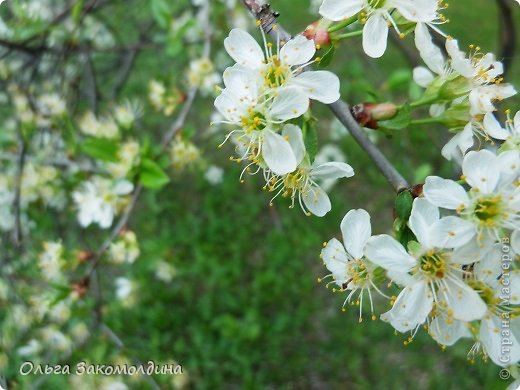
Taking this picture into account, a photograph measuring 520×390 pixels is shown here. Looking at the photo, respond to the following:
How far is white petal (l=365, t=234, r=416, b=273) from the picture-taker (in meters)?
0.78

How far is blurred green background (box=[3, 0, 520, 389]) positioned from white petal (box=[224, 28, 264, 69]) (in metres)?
1.31

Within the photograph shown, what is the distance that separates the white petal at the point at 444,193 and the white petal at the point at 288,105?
21 centimetres

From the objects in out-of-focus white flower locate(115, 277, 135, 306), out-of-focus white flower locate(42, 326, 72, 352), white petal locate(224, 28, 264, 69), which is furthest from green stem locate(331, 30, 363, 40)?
out-of-focus white flower locate(115, 277, 135, 306)

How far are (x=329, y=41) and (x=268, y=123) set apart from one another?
17 cm

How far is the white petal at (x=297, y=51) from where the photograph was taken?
82 cm

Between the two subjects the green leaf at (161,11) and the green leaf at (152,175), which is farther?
the green leaf at (161,11)

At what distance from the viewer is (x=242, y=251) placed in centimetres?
279

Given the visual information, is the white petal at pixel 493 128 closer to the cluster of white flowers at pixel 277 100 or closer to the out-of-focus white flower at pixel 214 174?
the cluster of white flowers at pixel 277 100

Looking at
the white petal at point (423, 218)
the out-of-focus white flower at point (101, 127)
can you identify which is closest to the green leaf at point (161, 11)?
the out-of-focus white flower at point (101, 127)

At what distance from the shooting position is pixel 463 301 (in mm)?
779

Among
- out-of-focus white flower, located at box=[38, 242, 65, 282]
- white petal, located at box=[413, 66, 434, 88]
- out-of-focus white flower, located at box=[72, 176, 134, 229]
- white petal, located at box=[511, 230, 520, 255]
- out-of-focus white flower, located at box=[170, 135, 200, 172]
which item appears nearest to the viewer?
white petal, located at box=[511, 230, 520, 255]

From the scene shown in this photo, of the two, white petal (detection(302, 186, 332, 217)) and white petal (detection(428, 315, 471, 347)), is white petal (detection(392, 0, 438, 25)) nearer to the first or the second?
white petal (detection(302, 186, 332, 217))

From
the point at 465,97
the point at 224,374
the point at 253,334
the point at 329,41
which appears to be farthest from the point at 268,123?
the point at 224,374

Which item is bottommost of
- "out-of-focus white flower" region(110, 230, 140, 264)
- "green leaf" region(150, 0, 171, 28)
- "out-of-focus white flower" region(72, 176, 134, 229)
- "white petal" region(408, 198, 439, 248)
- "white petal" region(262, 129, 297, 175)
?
"out-of-focus white flower" region(110, 230, 140, 264)
